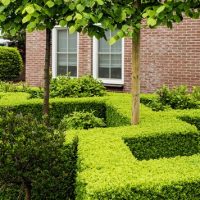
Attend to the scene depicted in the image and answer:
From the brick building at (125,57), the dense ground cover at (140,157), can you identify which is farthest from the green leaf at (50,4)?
the brick building at (125,57)

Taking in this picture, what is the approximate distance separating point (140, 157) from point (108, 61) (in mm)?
7937

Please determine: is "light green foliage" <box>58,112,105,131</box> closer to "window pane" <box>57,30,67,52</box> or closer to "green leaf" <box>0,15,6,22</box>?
"green leaf" <box>0,15,6,22</box>

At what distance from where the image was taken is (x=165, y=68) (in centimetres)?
1283

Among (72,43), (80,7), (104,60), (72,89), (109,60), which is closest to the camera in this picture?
(80,7)

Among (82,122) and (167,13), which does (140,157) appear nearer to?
(167,13)

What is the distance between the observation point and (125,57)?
13336mm

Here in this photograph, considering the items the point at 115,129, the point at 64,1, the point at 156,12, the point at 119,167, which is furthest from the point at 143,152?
the point at 64,1

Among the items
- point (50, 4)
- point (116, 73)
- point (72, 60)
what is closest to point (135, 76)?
point (50, 4)

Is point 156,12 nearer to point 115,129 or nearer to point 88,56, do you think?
point 115,129

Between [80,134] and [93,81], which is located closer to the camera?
[80,134]

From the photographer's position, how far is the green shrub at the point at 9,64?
21.4 meters

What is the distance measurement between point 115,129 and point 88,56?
7.74m

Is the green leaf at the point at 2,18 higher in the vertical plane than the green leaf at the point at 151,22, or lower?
higher

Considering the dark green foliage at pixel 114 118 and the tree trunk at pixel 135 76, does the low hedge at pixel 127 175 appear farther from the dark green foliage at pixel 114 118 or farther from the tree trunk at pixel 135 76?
the dark green foliage at pixel 114 118
